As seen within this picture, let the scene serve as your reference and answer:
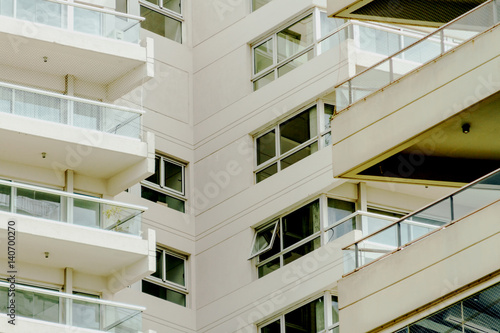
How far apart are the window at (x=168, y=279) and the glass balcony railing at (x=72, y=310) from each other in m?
4.10

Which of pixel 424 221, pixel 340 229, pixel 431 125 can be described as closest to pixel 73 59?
pixel 340 229

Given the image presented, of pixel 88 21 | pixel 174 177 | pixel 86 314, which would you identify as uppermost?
pixel 88 21

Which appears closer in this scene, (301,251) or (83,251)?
(83,251)

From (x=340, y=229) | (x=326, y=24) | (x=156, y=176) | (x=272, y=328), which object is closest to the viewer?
(x=340, y=229)

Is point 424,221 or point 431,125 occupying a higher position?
point 431,125

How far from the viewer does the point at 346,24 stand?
127 feet

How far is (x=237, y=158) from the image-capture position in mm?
41125

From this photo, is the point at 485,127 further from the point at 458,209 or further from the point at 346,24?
the point at 346,24

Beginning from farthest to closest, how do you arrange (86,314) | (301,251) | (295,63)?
(295,63), (301,251), (86,314)

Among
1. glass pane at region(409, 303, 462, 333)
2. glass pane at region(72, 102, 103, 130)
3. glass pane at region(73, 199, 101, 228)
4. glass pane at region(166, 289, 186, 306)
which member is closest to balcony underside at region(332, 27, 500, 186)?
glass pane at region(409, 303, 462, 333)

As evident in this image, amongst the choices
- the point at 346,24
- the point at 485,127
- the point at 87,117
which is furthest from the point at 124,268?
the point at 485,127

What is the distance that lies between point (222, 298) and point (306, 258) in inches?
122

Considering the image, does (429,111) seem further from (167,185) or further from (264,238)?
(167,185)

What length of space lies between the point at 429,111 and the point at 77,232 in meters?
9.72
